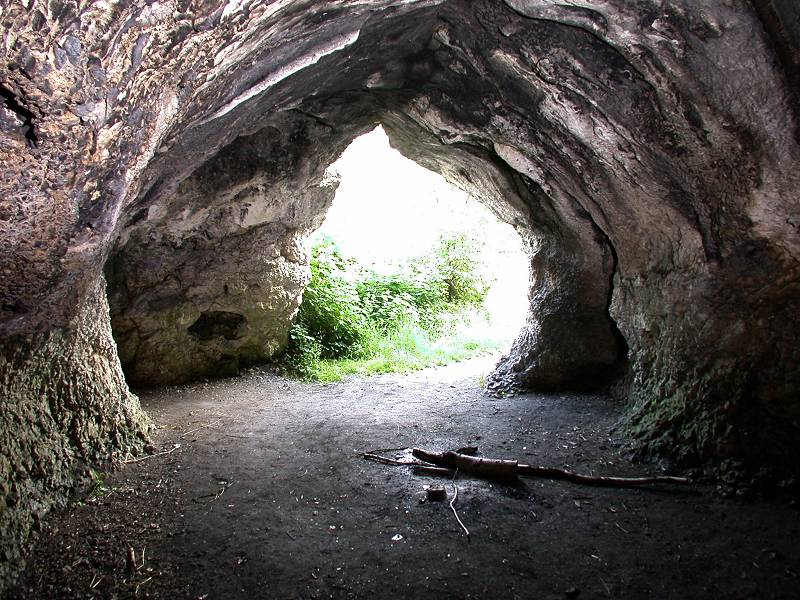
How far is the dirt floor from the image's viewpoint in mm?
2900

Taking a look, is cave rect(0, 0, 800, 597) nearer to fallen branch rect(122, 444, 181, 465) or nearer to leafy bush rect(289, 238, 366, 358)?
fallen branch rect(122, 444, 181, 465)

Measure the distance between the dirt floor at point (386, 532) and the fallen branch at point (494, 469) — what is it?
0.27 ft

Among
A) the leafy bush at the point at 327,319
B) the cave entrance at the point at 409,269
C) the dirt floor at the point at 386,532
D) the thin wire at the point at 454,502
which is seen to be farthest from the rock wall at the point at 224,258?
the thin wire at the point at 454,502

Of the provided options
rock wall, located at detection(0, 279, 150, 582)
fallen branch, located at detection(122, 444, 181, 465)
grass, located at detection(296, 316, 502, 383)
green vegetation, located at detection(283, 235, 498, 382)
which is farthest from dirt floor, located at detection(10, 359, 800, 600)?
green vegetation, located at detection(283, 235, 498, 382)

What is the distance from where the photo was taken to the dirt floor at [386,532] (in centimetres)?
290

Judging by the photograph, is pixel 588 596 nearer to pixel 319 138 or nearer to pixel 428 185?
pixel 319 138

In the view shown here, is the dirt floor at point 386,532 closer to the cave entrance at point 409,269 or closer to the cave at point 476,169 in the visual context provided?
the cave at point 476,169

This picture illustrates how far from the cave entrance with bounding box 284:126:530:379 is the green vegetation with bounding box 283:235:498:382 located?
25 mm

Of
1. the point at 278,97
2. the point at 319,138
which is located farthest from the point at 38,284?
the point at 319,138

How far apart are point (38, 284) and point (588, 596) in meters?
3.60

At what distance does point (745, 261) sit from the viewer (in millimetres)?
3828

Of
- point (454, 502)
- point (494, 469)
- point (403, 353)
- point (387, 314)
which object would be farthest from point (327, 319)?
point (454, 502)

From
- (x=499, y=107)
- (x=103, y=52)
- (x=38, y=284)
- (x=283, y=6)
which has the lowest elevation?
(x=38, y=284)

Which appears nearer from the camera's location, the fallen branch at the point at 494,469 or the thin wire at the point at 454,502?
the thin wire at the point at 454,502
